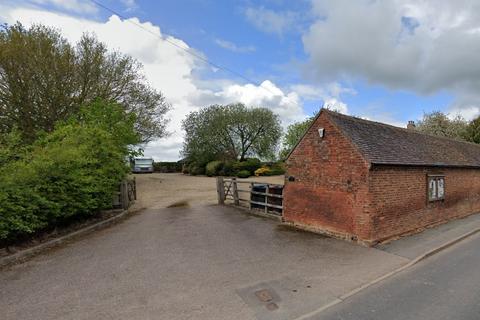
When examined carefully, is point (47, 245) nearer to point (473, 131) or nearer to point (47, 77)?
point (47, 77)

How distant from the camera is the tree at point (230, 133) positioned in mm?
39562

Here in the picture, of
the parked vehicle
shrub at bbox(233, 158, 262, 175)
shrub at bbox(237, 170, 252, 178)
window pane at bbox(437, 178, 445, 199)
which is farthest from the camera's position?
the parked vehicle

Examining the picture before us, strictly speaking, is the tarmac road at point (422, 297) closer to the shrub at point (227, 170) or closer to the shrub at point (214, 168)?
the shrub at point (227, 170)

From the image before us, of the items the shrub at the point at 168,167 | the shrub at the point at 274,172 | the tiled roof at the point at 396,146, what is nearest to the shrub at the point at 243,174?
the shrub at the point at 274,172

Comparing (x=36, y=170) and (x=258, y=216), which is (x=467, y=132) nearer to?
(x=258, y=216)

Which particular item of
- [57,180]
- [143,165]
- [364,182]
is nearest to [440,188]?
[364,182]

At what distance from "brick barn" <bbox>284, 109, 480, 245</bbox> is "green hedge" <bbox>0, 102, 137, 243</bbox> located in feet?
23.6

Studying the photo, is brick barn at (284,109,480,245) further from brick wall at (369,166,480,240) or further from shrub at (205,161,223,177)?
shrub at (205,161,223,177)

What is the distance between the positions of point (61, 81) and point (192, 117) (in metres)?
21.7

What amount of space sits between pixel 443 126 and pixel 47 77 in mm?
38723

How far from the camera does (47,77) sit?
19797 mm

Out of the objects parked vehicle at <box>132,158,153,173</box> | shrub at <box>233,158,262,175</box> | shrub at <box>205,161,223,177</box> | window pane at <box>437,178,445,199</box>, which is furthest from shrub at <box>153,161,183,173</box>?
window pane at <box>437,178,445,199</box>

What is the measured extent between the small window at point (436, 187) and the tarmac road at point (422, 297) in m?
4.67

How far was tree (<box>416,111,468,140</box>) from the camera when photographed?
3497 cm
